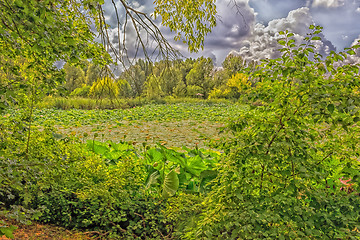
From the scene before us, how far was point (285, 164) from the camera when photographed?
1547 millimetres

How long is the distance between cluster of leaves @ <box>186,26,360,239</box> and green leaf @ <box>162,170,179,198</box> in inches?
27.9

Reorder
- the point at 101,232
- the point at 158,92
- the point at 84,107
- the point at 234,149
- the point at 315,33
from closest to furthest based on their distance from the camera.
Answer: the point at 315,33
the point at 234,149
the point at 101,232
the point at 158,92
the point at 84,107

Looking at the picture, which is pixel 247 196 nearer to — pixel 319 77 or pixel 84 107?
pixel 319 77

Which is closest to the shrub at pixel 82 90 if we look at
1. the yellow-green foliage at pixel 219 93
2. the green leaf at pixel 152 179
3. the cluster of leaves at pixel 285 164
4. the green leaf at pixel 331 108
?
the green leaf at pixel 152 179

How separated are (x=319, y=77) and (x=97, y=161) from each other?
2032 millimetres

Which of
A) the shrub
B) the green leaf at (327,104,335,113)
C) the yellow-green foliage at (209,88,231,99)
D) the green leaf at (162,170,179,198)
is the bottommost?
the green leaf at (162,170,179,198)

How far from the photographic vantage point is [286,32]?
1.47 meters

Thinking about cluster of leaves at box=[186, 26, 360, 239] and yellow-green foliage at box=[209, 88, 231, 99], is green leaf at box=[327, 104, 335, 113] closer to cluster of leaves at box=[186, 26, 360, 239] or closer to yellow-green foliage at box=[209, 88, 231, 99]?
cluster of leaves at box=[186, 26, 360, 239]

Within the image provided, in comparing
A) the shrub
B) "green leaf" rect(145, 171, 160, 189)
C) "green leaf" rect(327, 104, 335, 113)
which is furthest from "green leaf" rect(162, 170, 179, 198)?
"green leaf" rect(327, 104, 335, 113)

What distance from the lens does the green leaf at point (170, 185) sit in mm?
2307

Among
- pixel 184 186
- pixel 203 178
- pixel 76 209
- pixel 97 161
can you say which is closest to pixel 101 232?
pixel 76 209

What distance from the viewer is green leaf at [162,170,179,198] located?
7.57 feet

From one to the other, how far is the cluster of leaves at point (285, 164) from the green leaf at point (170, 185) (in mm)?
708

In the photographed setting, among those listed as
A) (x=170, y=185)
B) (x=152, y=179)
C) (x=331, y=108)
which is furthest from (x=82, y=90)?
(x=331, y=108)
